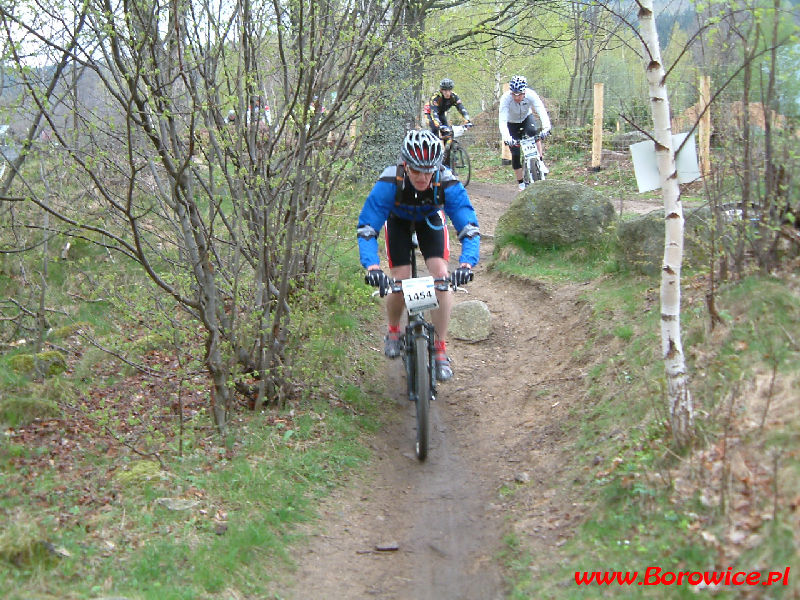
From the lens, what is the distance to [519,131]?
12336 mm

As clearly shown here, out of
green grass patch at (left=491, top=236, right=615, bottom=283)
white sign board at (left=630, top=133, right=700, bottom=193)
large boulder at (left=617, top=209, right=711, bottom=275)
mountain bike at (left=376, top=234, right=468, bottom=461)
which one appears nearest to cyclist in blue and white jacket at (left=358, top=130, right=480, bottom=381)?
mountain bike at (left=376, top=234, right=468, bottom=461)

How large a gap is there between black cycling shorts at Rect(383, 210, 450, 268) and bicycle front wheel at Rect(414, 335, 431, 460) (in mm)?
840

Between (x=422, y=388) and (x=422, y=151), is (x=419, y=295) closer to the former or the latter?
(x=422, y=388)

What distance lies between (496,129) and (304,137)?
17621mm

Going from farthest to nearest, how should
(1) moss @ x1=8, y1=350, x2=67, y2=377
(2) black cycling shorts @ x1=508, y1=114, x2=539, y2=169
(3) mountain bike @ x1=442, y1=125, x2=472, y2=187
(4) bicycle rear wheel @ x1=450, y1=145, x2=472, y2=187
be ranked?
1. (4) bicycle rear wheel @ x1=450, y1=145, x2=472, y2=187
2. (3) mountain bike @ x1=442, y1=125, x2=472, y2=187
3. (2) black cycling shorts @ x1=508, y1=114, x2=539, y2=169
4. (1) moss @ x1=8, y1=350, x2=67, y2=377

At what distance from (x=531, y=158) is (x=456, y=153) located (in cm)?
358

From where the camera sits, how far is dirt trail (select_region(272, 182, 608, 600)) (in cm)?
419

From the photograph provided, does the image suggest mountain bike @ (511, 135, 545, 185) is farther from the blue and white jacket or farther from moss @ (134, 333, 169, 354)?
moss @ (134, 333, 169, 354)

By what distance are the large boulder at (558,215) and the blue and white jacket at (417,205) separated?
12.5ft

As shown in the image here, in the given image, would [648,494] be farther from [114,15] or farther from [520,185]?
[520,185]

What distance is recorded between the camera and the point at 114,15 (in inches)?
175

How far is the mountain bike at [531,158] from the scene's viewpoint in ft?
38.8

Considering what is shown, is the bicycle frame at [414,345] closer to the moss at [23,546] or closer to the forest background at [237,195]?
the forest background at [237,195]

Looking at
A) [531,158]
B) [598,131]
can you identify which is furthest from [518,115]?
[598,131]
